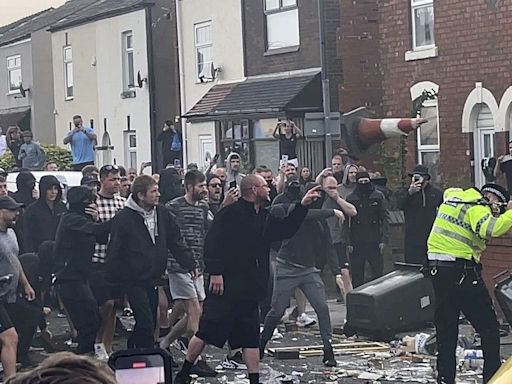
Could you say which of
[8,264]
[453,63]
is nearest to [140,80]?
[453,63]

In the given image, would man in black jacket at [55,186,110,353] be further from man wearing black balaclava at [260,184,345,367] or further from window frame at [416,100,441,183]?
window frame at [416,100,441,183]

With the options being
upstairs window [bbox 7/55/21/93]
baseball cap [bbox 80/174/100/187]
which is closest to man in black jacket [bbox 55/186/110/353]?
baseball cap [bbox 80/174/100/187]

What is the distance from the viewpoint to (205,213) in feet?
40.1

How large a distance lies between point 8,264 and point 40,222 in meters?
2.96

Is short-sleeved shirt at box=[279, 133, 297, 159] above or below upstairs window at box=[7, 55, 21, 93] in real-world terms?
below

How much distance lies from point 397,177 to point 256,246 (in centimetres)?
1016

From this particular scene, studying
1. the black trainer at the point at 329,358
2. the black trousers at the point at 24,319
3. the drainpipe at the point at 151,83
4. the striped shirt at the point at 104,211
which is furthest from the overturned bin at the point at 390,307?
the drainpipe at the point at 151,83

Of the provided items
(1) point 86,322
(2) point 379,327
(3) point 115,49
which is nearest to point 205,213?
(1) point 86,322

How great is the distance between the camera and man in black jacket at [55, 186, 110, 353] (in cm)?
1158

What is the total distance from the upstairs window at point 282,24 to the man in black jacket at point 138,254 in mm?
12835

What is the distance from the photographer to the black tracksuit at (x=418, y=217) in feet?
46.4

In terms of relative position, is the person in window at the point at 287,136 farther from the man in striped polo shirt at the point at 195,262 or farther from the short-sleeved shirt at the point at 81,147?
the man in striped polo shirt at the point at 195,262

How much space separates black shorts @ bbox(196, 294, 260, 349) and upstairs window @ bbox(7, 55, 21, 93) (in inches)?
1201

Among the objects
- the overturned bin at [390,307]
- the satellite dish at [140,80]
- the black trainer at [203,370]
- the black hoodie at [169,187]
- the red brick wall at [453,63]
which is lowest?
the black trainer at [203,370]
